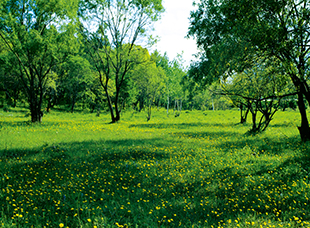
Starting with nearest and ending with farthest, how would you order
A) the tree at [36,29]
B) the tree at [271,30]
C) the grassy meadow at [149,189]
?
the grassy meadow at [149,189]
the tree at [271,30]
the tree at [36,29]

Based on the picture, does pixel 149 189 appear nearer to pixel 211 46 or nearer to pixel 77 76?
pixel 211 46

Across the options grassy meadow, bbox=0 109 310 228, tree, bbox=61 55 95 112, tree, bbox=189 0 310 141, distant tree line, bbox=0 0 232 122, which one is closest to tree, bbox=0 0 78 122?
Result: distant tree line, bbox=0 0 232 122

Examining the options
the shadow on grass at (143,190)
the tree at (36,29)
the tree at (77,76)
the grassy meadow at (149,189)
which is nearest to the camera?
the grassy meadow at (149,189)

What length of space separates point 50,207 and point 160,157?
527 cm

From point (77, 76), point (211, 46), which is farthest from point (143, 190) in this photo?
point (77, 76)

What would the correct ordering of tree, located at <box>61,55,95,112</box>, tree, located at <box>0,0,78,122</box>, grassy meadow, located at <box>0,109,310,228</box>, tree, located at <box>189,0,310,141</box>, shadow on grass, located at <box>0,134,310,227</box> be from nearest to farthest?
grassy meadow, located at <box>0,109,310,228</box>
shadow on grass, located at <box>0,134,310,227</box>
tree, located at <box>189,0,310,141</box>
tree, located at <box>0,0,78,122</box>
tree, located at <box>61,55,95,112</box>

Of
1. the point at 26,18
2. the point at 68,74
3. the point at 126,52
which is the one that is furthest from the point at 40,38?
the point at 68,74

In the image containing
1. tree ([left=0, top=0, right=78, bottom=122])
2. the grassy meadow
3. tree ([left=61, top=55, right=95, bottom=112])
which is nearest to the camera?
the grassy meadow

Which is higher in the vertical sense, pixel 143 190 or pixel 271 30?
pixel 271 30

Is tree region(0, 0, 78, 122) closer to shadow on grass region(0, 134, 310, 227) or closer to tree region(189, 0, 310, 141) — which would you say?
shadow on grass region(0, 134, 310, 227)

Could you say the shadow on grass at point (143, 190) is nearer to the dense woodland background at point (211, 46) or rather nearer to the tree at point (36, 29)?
the dense woodland background at point (211, 46)

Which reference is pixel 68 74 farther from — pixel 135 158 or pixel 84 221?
pixel 84 221

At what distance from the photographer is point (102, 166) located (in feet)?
25.0

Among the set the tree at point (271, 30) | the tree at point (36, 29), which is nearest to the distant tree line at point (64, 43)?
the tree at point (36, 29)
